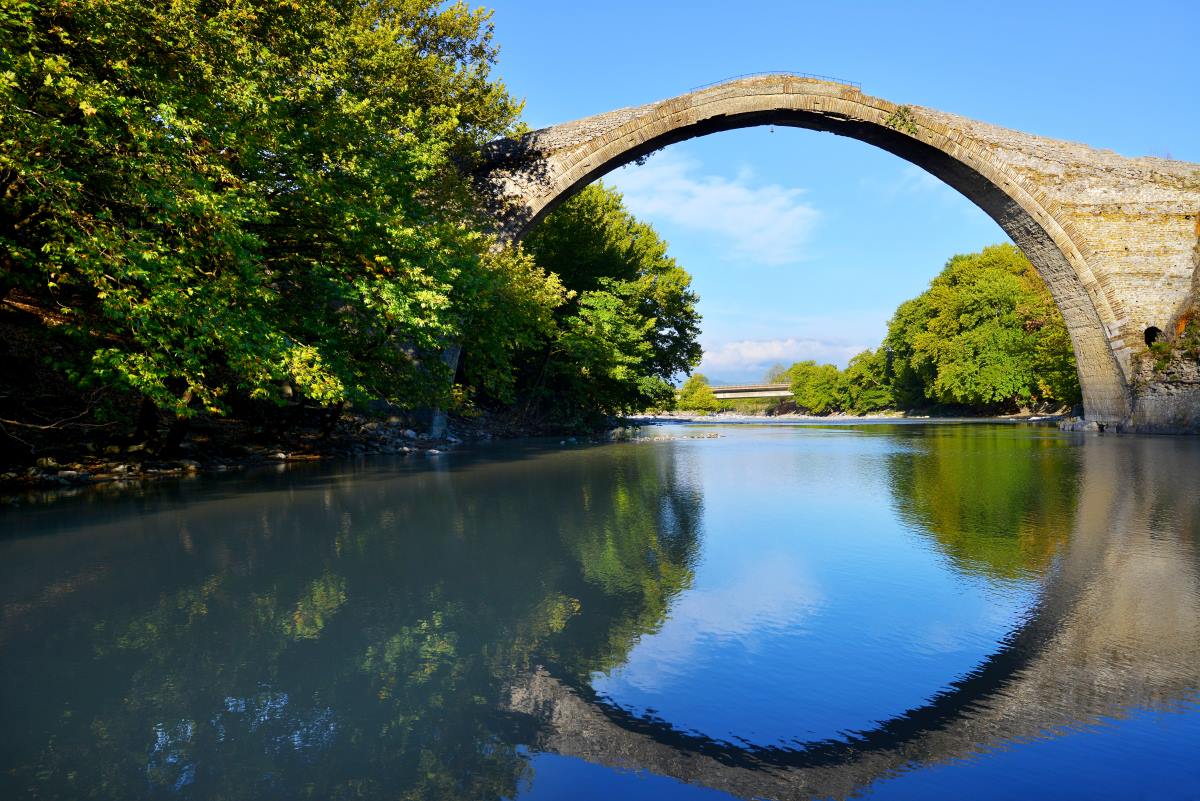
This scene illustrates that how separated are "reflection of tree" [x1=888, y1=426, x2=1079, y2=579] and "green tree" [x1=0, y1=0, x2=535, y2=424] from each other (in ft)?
29.1

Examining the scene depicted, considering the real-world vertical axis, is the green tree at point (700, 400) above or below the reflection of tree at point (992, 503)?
above

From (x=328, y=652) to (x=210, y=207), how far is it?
308 inches

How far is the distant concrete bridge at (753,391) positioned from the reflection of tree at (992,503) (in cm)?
12572

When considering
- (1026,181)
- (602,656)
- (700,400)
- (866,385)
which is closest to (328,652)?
(602,656)

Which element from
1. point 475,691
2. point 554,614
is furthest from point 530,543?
point 475,691

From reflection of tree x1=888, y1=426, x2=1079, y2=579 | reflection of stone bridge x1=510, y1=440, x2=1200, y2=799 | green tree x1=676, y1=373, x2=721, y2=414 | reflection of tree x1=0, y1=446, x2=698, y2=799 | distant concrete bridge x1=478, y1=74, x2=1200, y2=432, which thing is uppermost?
distant concrete bridge x1=478, y1=74, x2=1200, y2=432

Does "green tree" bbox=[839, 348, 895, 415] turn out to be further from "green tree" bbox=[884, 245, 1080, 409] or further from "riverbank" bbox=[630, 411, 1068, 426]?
"green tree" bbox=[884, 245, 1080, 409]

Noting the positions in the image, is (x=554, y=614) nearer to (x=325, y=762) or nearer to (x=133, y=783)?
(x=325, y=762)

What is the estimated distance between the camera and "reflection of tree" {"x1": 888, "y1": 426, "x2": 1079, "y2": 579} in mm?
6488

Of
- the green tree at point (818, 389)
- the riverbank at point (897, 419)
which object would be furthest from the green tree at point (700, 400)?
the riverbank at point (897, 419)

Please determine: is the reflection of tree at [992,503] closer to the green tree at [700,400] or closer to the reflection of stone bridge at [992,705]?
the reflection of stone bridge at [992,705]

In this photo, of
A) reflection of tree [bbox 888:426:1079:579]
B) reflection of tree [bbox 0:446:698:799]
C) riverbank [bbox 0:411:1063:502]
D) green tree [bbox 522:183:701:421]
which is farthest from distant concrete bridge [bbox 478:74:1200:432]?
reflection of tree [bbox 0:446:698:799]

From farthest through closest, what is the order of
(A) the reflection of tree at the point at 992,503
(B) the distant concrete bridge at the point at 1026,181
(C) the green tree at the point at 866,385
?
(C) the green tree at the point at 866,385 < (B) the distant concrete bridge at the point at 1026,181 < (A) the reflection of tree at the point at 992,503

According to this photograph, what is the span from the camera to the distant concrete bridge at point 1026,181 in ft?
91.0
